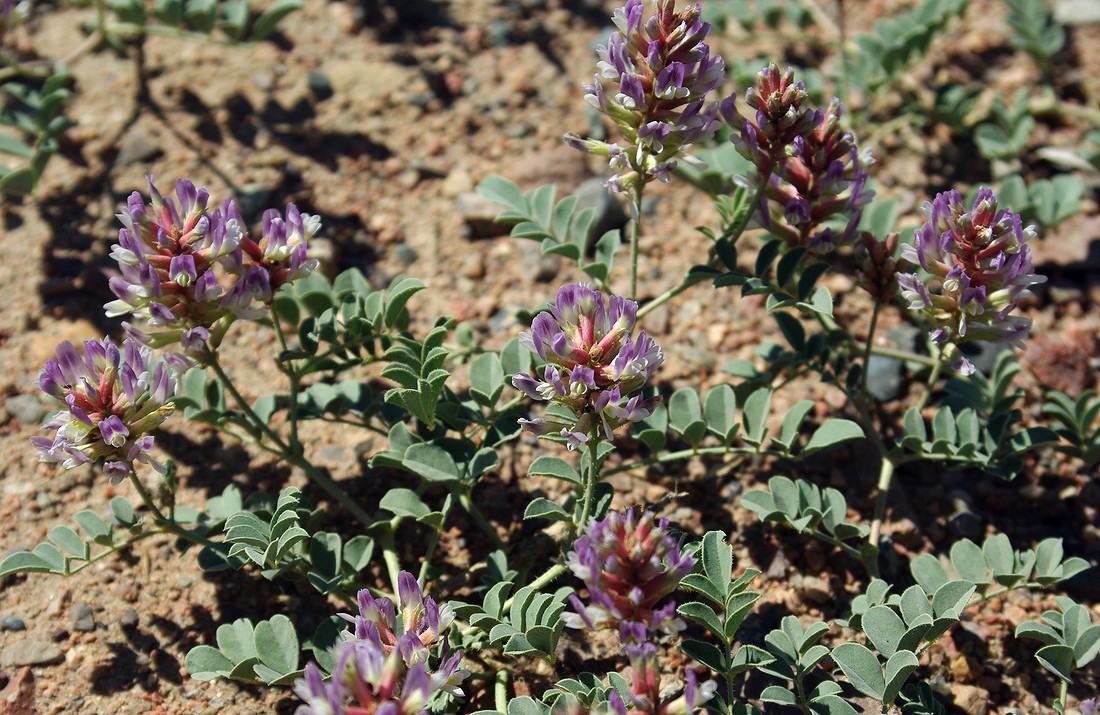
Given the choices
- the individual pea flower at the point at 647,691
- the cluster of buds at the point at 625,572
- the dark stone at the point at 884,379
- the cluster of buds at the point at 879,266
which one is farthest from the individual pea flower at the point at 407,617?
the dark stone at the point at 884,379

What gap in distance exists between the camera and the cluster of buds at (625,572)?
8.19 ft

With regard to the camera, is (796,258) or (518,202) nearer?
(796,258)

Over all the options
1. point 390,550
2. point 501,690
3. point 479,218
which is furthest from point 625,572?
point 479,218

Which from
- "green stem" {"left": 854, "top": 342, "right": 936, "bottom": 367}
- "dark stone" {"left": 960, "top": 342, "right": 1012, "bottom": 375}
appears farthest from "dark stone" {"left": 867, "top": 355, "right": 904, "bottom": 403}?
"dark stone" {"left": 960, "top": 342, "right": 1012, "bottom": 375}

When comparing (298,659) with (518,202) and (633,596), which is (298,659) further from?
(518,202)

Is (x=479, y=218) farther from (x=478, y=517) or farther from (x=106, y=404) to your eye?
(x=106, y=404)

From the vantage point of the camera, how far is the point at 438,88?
533 cm

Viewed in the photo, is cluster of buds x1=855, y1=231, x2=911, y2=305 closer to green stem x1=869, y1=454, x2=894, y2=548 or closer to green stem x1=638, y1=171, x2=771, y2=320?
green stem x1=638, y1=171, x2=771, y2=320

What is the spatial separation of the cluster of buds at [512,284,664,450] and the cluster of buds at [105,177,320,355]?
892 millimetres

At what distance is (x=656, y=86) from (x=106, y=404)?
183 centimetres

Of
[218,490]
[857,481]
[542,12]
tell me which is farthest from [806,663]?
[542,12]

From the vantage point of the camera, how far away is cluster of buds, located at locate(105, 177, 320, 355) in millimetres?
2873

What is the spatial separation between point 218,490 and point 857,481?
7.86 feet

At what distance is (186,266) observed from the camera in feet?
9.40
